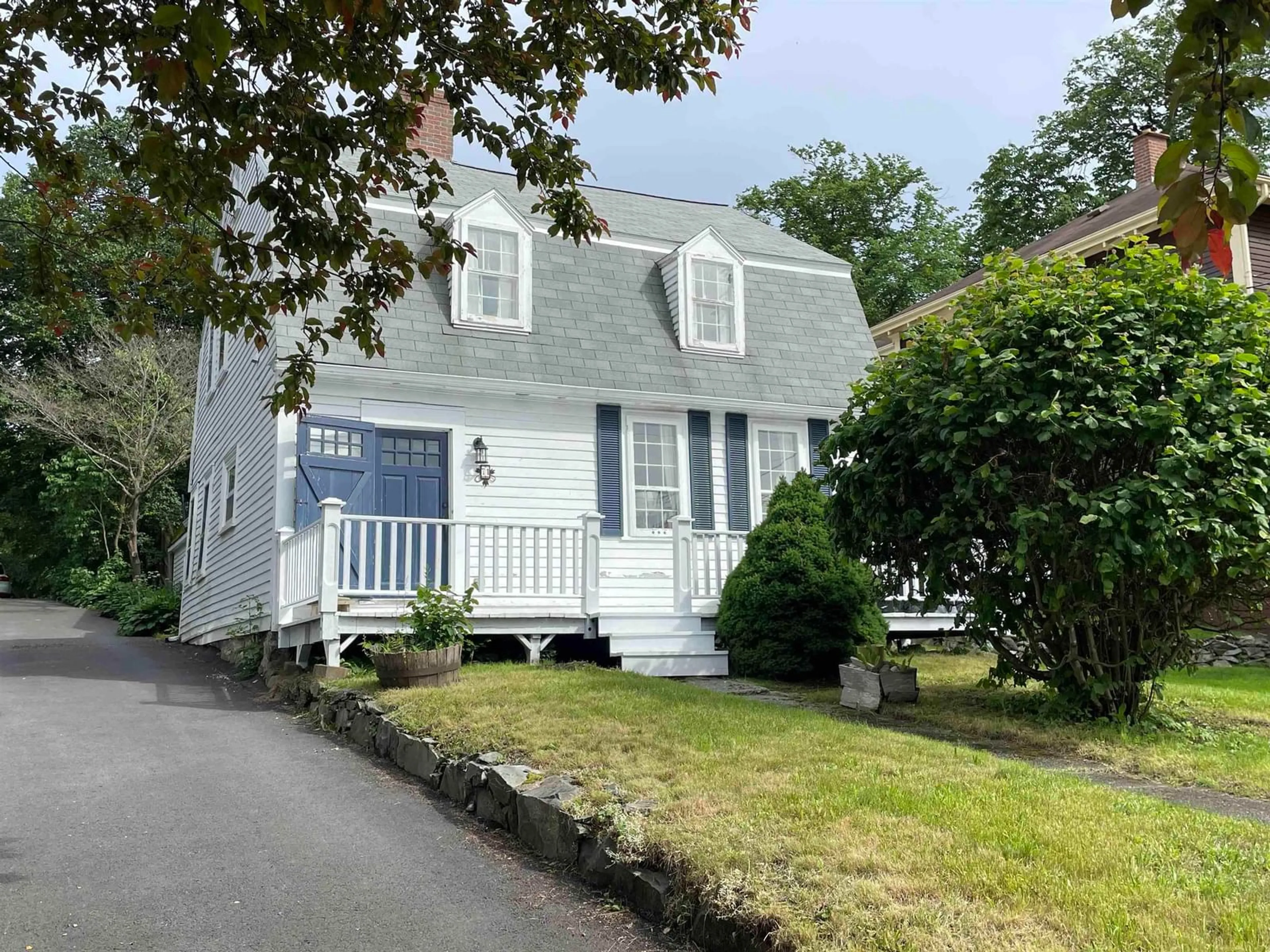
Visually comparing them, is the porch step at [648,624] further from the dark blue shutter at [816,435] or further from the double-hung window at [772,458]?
the dark blue shutter at [816,435]

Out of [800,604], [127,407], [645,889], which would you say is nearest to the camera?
[645,889]

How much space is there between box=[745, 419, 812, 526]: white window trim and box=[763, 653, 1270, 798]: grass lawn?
3912 millimetres

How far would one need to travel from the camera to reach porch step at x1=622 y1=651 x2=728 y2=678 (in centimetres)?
997

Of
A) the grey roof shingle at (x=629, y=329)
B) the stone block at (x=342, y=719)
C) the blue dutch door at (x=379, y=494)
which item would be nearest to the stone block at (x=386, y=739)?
the stone block at (x=342, y=719)

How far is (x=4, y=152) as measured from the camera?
5.20m

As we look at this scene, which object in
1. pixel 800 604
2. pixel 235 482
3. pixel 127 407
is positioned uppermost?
pixel 127 407

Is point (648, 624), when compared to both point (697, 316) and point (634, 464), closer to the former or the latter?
point (634, 464)

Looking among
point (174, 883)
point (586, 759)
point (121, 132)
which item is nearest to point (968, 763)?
point (586, 759)

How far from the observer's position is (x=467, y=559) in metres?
10.0

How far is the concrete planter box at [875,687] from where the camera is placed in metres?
7.73

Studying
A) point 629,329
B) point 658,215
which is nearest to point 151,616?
point 629,329

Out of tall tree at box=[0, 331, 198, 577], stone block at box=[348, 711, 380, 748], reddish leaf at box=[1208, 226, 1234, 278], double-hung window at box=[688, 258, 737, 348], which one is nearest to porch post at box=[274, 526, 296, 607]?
stone block at box=[348, 711, 380, 748]

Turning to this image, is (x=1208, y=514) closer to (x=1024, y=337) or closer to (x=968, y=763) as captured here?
(x=1024, y=337)

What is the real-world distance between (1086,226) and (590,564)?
1168 centimetres
